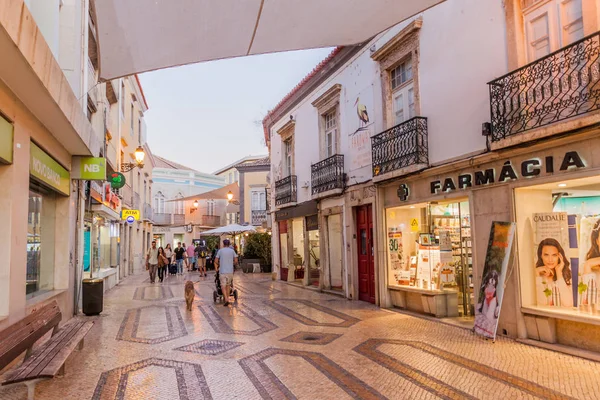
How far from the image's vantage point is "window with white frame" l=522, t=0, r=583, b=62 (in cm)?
646

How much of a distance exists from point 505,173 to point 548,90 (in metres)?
1.35

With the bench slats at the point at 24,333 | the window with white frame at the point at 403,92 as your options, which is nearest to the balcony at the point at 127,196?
the window with white frame at the point at 403,92

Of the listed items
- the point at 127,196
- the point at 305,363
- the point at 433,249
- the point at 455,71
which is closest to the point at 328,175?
the point at 433,249

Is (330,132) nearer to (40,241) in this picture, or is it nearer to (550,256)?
(550,256)

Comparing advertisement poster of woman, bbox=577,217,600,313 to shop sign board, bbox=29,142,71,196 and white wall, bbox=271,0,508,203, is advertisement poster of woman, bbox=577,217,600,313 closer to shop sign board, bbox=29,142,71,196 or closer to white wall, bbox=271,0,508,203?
white wall, bbox=271,0,508,203

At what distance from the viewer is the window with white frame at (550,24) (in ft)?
21.2

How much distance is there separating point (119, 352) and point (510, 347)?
5.46 m

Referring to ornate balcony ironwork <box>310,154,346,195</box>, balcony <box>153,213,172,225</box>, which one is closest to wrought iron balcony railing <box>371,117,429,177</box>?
ornate balcony ironwork <box>310,154,346,195</box>

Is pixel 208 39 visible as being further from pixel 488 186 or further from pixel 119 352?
pixel 488 186

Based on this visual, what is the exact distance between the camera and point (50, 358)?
473cm

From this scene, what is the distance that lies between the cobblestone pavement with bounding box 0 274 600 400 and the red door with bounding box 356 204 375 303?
2017 millimetres

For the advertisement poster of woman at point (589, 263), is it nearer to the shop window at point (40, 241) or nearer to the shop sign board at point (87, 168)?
the shop window at point (40, 241)

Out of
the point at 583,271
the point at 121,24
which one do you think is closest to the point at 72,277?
the point at 121,24

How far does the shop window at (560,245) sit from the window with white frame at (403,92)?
3483 mm
